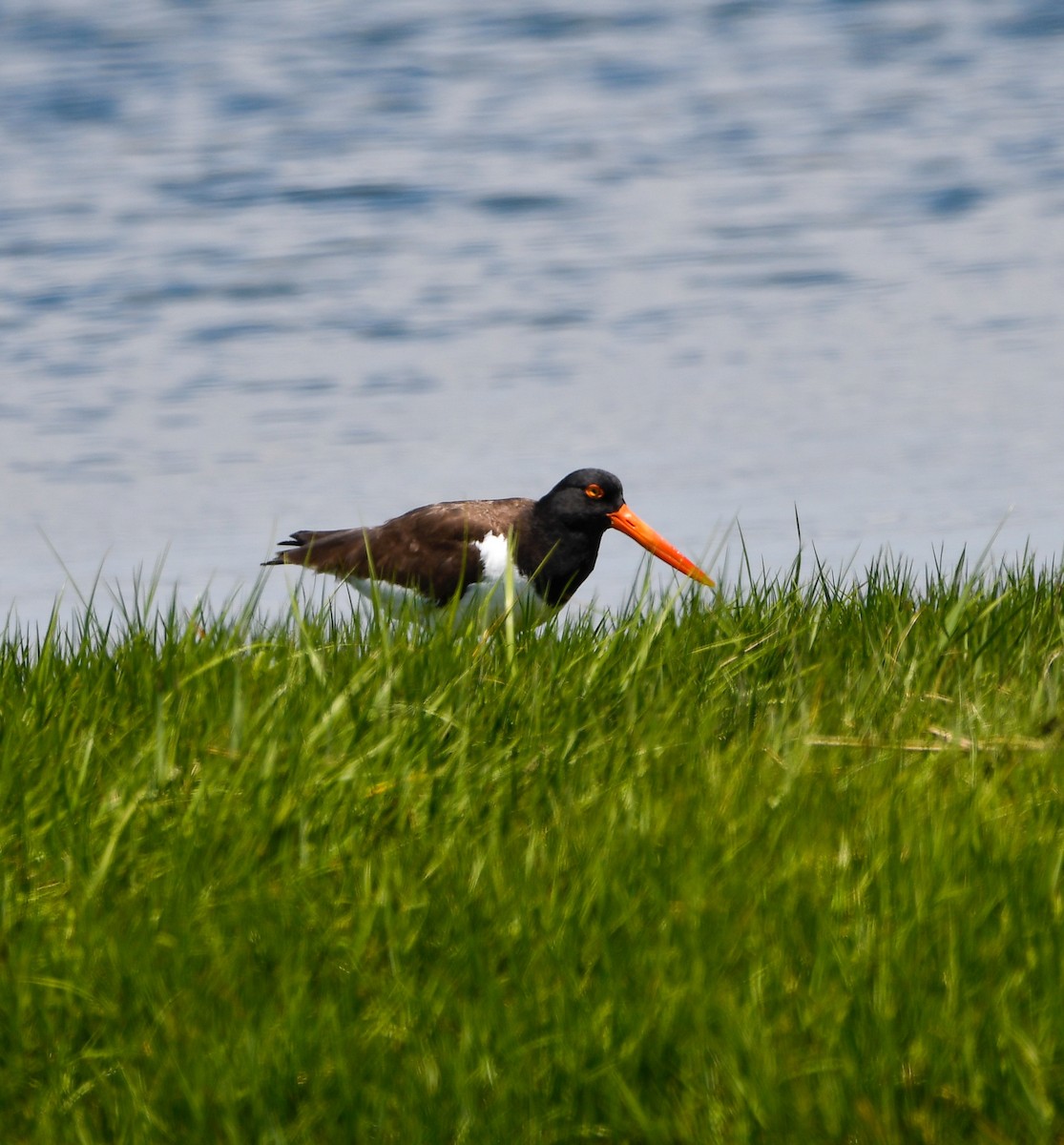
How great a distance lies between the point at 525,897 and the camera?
3.52 meters

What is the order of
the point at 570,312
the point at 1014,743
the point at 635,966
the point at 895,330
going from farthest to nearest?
the point at 570,312 → the point at 895,330 → the point at 1014,743 → the point at 635,966

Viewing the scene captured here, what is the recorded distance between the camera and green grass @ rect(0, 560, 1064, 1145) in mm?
3096

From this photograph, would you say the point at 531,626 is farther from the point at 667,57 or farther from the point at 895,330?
the point at 667,57

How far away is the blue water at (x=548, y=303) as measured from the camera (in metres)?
9.65

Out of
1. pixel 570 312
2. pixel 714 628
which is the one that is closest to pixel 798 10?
pixel 570 312

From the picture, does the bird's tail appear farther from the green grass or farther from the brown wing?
the green grass

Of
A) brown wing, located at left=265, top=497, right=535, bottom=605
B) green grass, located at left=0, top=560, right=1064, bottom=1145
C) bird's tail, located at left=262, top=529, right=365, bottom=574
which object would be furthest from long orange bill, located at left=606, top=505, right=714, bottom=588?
green grass, located at left=0, top=560, right=1064, bottom=1145

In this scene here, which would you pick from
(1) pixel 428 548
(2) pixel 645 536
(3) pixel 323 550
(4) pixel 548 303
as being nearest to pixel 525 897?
(1) pixel 428 548

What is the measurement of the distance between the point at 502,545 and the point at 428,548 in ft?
1.06

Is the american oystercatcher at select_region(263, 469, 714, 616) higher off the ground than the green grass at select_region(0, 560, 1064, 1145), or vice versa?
the american oystercatcher at select_region(263, 469, 714, 616)

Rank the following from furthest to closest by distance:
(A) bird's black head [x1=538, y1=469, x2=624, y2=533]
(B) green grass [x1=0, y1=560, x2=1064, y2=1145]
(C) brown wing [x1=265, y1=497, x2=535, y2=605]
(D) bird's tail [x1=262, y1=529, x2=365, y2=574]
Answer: (D) bird's tail [x1=262, y1=529, x2=365, y2=574] < (A) bird's black head [x1=538, y1=469, x2=624, y2=533] < (C) brown wing [x1=265, y1=497, x2=535, y2=605] < (B) green grass [x1=0, y1=560, x2=1064, y2=1145]

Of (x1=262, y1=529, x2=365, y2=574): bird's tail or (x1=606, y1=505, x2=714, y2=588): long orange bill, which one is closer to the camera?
(x1=606, y1=505, x2=714, y2=588): long orange bill

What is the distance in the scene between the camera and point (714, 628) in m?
5.37

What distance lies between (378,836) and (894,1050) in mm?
1324
